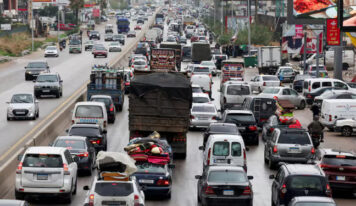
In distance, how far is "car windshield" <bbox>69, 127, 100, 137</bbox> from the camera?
31.1 meters

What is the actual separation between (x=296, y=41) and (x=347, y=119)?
125ft

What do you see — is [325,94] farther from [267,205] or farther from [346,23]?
[267,205]

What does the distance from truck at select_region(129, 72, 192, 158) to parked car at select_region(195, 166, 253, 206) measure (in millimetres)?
9485

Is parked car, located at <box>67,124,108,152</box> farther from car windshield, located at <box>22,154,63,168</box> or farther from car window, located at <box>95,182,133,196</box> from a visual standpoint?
car window, located at <box>95,182,133,196</box>

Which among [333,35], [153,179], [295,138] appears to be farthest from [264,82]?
[153,179]

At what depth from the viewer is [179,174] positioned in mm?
29828

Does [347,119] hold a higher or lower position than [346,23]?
lower

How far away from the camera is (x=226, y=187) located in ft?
71.6

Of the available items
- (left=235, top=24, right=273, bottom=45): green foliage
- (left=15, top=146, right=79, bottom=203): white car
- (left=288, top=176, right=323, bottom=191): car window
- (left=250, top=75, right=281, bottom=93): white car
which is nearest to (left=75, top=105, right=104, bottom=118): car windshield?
(left=15, top=146, right=79, bottom=203): white car

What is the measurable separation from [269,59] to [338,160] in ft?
176

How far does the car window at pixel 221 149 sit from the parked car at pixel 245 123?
928 centimetres

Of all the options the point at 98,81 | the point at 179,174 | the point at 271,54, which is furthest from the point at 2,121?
the point at 271,54

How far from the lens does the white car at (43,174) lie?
22.5 meters

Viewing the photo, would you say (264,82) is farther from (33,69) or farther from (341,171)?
(341,171)
